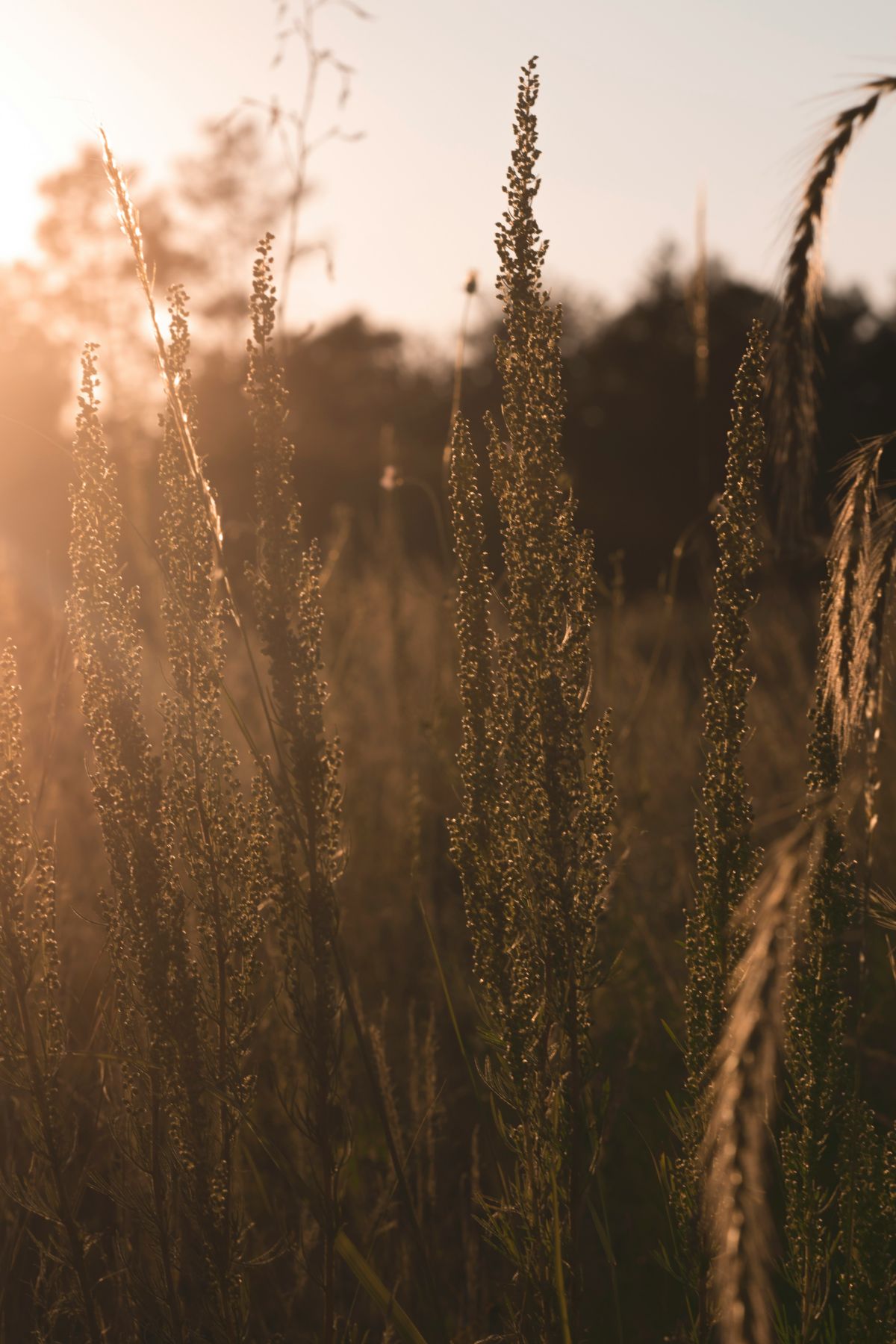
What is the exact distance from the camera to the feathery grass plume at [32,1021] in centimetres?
176

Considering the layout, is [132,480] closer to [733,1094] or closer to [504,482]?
[504,482]

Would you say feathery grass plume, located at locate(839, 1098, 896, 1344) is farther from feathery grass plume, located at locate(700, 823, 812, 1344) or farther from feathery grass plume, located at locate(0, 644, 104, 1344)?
feathery grass plume, located at locate(0, 644, 104, 1344)

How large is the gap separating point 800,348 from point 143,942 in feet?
4.86

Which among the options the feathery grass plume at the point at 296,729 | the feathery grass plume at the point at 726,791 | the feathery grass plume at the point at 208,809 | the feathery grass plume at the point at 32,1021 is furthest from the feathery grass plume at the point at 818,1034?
the feathery grass plume at the point at 32,1021

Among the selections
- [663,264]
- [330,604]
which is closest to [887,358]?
[663,264]

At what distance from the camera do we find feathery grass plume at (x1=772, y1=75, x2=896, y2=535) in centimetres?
184

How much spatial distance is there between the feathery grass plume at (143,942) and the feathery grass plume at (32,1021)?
0.10 metres

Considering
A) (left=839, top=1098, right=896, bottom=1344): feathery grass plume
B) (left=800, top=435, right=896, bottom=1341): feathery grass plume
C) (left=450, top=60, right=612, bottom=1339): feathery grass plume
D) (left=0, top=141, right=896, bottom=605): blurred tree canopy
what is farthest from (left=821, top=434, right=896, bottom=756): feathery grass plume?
(left=0, top=141, right=896, bottom=605): blurred tree canopy

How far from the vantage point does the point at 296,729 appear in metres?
1.64

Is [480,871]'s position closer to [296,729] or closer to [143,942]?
[296,729]

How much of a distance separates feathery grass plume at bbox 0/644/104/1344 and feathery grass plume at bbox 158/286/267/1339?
0.24m

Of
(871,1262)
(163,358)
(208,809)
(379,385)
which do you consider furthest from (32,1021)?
(379,385)

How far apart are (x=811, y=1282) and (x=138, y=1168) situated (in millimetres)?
1113

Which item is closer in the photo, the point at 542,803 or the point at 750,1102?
the point at 750,1102
